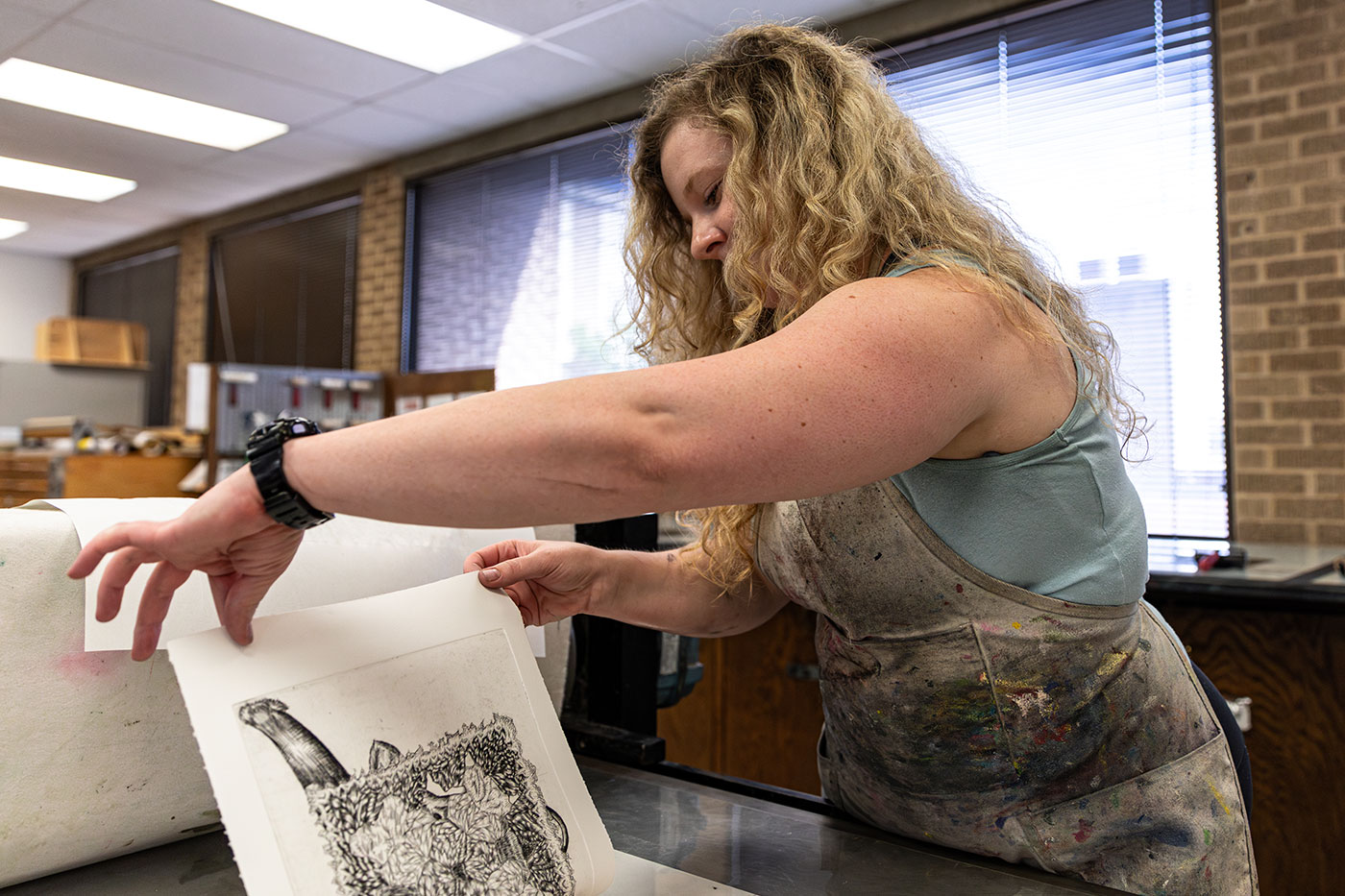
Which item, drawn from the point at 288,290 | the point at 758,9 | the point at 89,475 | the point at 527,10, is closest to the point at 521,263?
the point at 527,10

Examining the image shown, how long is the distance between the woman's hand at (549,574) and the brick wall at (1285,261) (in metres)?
2.64

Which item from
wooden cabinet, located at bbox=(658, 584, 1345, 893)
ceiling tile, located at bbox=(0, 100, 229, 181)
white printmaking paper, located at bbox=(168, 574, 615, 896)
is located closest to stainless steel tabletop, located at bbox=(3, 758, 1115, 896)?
white printmaking paper, located at bbox=(168, 574, 615, 896)

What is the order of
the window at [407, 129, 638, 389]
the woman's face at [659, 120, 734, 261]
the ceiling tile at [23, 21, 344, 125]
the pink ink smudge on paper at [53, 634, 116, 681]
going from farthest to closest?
1. the window at [407, 129, 638, 389]
2. the ceiling tile at [23, 21, 344, 125]
3. the woman's face at [659, 120, 734, 261]
4. the pink ink smudge on paper at [53, 634, 116, 681]

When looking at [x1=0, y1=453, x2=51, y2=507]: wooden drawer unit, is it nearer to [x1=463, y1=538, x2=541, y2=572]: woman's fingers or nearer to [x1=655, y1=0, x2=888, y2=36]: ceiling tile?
[x1=655, y1=0, x2=888, y2=36]: ceiling tile

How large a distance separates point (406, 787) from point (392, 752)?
0.03m

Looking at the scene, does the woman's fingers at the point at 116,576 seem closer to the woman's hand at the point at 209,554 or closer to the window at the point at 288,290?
the woman's hand at the point at 209,554

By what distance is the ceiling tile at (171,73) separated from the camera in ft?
12.9

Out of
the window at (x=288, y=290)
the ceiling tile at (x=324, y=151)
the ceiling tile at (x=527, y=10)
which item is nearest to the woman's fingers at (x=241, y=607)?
the ceiling tile at (x=527, y=10)

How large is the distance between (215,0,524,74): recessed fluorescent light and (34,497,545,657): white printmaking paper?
3.20 metres

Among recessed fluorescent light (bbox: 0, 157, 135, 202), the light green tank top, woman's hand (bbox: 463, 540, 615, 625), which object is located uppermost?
recessed fluorescent light (bbox: 0, 157, 135, 202)

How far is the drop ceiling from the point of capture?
368 centimetres

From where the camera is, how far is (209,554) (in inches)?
24.2

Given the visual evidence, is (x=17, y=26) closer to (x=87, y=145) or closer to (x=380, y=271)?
(x=87, y=145)

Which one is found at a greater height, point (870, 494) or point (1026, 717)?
point (870, 494)
